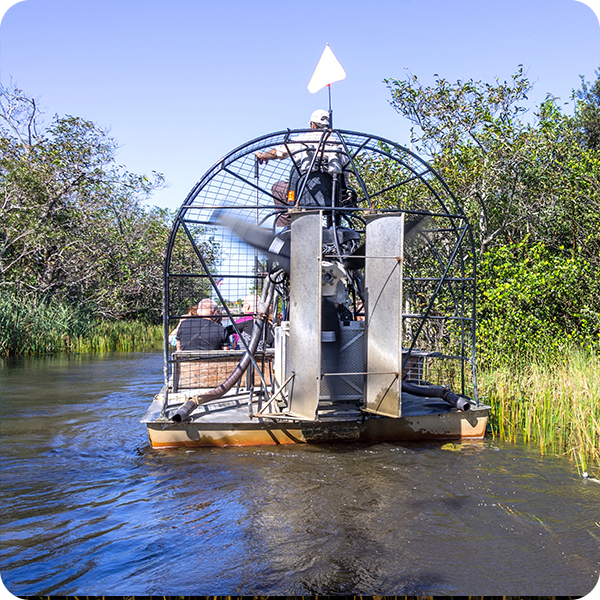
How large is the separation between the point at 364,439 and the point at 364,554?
8.86ft

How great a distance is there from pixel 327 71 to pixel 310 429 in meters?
3.88

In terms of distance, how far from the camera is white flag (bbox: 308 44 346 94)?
6656 mm

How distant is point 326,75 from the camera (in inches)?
264

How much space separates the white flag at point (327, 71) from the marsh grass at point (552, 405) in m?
4.33

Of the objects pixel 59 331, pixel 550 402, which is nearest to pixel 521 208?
pixel 550 402

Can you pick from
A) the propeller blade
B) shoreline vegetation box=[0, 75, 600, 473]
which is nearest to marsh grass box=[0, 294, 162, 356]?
shoreline vegetation box=[0, 75, 600, 473]

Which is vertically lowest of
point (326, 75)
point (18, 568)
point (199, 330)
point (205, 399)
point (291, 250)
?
point (18, 568)

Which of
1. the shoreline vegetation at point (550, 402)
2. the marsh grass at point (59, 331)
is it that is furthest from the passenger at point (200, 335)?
the marsh grass at point (59, 331)

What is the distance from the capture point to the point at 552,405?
724 cm

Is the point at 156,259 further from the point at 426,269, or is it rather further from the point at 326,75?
the point at 326,75

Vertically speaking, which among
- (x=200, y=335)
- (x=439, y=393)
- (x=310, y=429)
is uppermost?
(x=200, y=335)

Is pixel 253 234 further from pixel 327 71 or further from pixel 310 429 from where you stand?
pixel 310 429

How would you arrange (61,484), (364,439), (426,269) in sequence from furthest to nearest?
1. (426,269)
2. (364,439)
3. (61,484)

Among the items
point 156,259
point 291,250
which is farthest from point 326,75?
point 156,259
